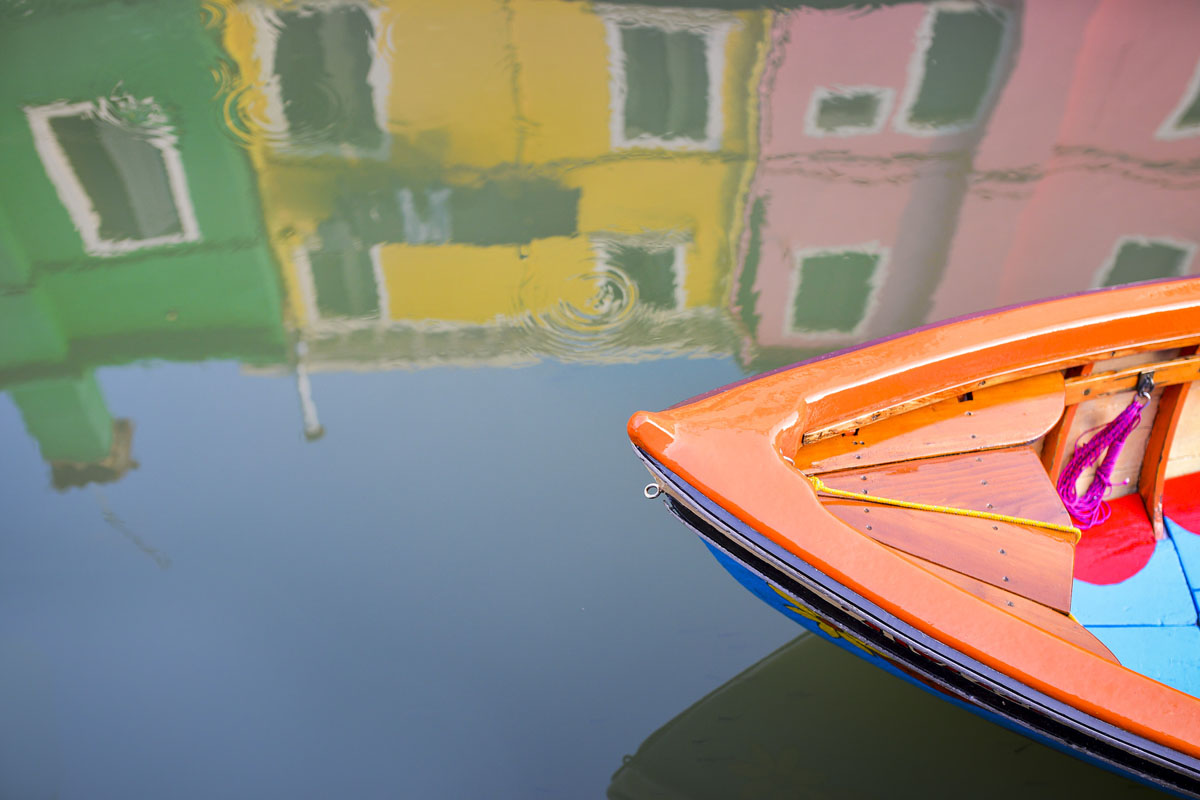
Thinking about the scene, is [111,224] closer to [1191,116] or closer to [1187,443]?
[1187,443]

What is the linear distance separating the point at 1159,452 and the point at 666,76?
3617 millimetres

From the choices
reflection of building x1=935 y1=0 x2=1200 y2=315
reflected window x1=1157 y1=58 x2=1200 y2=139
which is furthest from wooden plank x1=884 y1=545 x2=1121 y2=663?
reflected window x1=1157 y1=58 x2=1200 y2=139

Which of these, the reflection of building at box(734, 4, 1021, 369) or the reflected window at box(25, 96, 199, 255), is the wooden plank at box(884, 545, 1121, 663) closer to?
the reflection of building at box(734, 4, 1021, 369)

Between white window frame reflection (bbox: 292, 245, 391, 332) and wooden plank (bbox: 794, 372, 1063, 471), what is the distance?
2346 millimetres

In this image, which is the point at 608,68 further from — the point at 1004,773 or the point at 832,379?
the point at 1004,773

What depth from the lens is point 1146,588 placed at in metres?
2.45

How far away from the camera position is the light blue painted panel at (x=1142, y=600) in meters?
2.36

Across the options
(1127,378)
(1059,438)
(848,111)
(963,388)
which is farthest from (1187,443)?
(848,111)

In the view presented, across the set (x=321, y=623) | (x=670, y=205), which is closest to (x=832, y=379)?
(x=321, y=623)

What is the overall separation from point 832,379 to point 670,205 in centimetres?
245

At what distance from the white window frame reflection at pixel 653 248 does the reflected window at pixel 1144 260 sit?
197 centimetres

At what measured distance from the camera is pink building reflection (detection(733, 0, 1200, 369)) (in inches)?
159

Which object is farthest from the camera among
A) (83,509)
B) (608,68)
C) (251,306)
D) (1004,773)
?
(608,68)

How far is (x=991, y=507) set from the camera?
6.86ft
